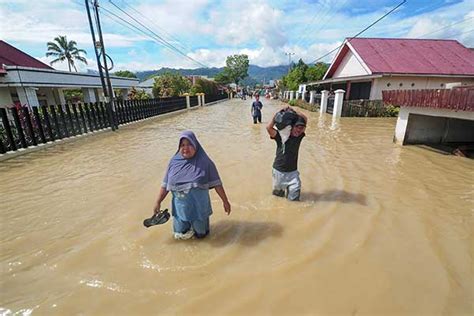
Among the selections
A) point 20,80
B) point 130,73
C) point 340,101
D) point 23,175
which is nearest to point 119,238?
point 23,175

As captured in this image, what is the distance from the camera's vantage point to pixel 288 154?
142 inches

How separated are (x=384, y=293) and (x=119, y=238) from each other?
9.24 feet

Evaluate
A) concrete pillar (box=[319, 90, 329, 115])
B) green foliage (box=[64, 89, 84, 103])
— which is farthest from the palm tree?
concrete pillar (box=[319, 90, 329, 115])

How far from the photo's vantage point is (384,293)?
86.7 inches

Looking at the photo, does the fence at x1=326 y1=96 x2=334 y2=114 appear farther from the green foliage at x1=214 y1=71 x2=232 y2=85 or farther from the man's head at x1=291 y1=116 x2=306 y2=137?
the green foliage at x1=214 y1=71 x2=232 y2=85

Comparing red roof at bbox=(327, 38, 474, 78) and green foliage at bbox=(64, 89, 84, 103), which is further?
green foliage at bbox=(64, 89, 84, 103)

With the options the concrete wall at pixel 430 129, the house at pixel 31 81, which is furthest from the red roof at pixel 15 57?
the concrete wall at pixel 430 129

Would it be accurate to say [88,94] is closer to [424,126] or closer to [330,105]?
[330,105]

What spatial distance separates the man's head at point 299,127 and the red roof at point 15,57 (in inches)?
892

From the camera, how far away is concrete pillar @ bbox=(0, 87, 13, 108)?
636 inches

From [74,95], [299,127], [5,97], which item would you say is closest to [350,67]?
[299,127]

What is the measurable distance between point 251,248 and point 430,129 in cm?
777

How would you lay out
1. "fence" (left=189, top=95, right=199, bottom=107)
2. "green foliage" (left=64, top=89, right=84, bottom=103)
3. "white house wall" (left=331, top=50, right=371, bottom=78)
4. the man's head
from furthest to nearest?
"green foliage" (left=64, top=89, right=84, bottom=103) < "fence" (left=189, top=95, right=199, bottom=107) < "white house wall" (left=331, top=50, right=371, bottom=78) < the man's head

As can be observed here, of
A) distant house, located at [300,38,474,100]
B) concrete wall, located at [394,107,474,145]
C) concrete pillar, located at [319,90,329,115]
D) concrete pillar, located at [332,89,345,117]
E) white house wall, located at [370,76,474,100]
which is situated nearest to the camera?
concrete wall, located at [394,107,474,145]
